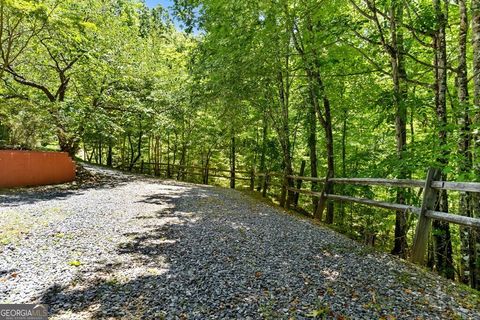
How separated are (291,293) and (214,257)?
1264 mm

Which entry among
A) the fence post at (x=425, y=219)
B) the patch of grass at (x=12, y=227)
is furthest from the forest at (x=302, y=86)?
the patch of grass at (x=12, y=227)

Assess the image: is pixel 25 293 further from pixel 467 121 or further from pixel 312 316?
pixel 467 121

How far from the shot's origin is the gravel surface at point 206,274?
2.63 meters

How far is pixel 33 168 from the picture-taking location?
33.7 feet

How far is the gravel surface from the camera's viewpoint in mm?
2627

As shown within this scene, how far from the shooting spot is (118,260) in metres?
3.68

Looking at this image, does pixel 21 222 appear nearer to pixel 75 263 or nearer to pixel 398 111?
pixel 75 263

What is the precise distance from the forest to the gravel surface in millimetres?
1526

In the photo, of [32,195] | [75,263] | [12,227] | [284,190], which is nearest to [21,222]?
[12,227]

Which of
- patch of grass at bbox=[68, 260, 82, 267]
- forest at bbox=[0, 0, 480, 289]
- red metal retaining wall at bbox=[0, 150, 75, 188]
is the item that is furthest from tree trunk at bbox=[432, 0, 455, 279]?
red metal retaining wall at bbox=[0, 150, 75, 188]

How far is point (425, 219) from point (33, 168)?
11.8m

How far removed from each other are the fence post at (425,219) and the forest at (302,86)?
0.29m

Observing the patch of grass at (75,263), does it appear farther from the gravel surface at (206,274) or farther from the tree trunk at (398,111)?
the tree trunk at (398,111)

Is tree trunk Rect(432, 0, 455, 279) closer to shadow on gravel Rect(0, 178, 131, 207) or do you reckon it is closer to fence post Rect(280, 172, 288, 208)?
fence post Rect(280, 172, 288, 208)
